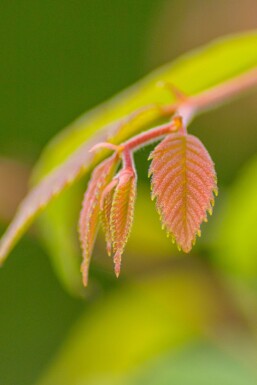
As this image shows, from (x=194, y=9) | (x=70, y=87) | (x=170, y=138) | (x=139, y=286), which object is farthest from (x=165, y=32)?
(x=170, y=138)

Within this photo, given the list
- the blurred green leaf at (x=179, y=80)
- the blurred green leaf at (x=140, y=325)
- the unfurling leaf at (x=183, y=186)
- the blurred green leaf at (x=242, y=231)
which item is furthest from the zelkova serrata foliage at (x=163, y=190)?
the blurred green leaf at (x=140, y=325)

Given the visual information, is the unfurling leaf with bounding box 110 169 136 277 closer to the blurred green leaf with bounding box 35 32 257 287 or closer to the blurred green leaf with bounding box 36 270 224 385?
the blurred green leaf with bounding box 35 32 257 287

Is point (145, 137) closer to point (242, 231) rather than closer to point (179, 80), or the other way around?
point (179, 80)

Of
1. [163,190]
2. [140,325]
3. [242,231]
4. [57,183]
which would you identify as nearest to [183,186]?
[163,190]

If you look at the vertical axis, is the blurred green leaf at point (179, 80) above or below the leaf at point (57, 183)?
above

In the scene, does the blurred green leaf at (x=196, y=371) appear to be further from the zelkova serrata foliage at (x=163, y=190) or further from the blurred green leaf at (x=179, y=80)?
the zelkova serrata foliage at (x=163, y=190)

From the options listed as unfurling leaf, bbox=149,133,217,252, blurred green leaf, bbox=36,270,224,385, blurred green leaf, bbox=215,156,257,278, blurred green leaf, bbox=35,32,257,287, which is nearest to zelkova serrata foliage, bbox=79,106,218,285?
unfurling leaf, bbox=149,133,217,252

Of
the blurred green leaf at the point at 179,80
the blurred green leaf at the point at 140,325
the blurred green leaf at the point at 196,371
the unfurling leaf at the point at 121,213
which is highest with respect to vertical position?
the blurred green leaf at the point at 179,80
